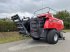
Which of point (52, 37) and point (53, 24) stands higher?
point (53, 24)

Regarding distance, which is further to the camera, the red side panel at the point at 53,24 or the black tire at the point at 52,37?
the red side panel at the point at 53,24

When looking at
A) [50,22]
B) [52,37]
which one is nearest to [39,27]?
[50,22]

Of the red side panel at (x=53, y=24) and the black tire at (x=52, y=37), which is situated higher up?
the red side panel at (x=53, y=24)

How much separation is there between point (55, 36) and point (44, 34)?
0.76 metres

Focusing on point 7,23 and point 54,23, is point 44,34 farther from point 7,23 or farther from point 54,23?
point 7,23

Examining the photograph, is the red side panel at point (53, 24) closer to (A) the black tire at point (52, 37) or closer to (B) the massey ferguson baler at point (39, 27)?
(B) the massey ferguson baler at point (39, 27)

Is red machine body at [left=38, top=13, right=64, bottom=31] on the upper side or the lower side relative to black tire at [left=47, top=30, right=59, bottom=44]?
upper

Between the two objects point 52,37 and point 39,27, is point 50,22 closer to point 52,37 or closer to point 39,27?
point 39,27

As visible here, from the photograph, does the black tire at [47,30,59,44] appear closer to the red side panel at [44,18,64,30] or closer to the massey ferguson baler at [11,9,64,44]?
the massey ferguson baler at [11,9,64,44]

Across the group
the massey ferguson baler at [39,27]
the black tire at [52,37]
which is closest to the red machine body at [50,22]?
the massey ferguson baler at [39,27]

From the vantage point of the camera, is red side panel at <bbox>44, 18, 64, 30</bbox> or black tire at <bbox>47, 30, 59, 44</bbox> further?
red side panel at <bbox>44, 18, 64, 30</bbox>

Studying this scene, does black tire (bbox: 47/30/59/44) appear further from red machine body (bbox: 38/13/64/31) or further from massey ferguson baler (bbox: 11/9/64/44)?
red machine body (bbox: 38/13/64/31)

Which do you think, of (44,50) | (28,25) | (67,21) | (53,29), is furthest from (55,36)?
(67,21)

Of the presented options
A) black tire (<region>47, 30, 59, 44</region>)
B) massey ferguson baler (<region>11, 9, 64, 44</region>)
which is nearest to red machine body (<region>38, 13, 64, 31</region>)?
massey ferguson baler (<region>11, 9, 64, 44</region>)
